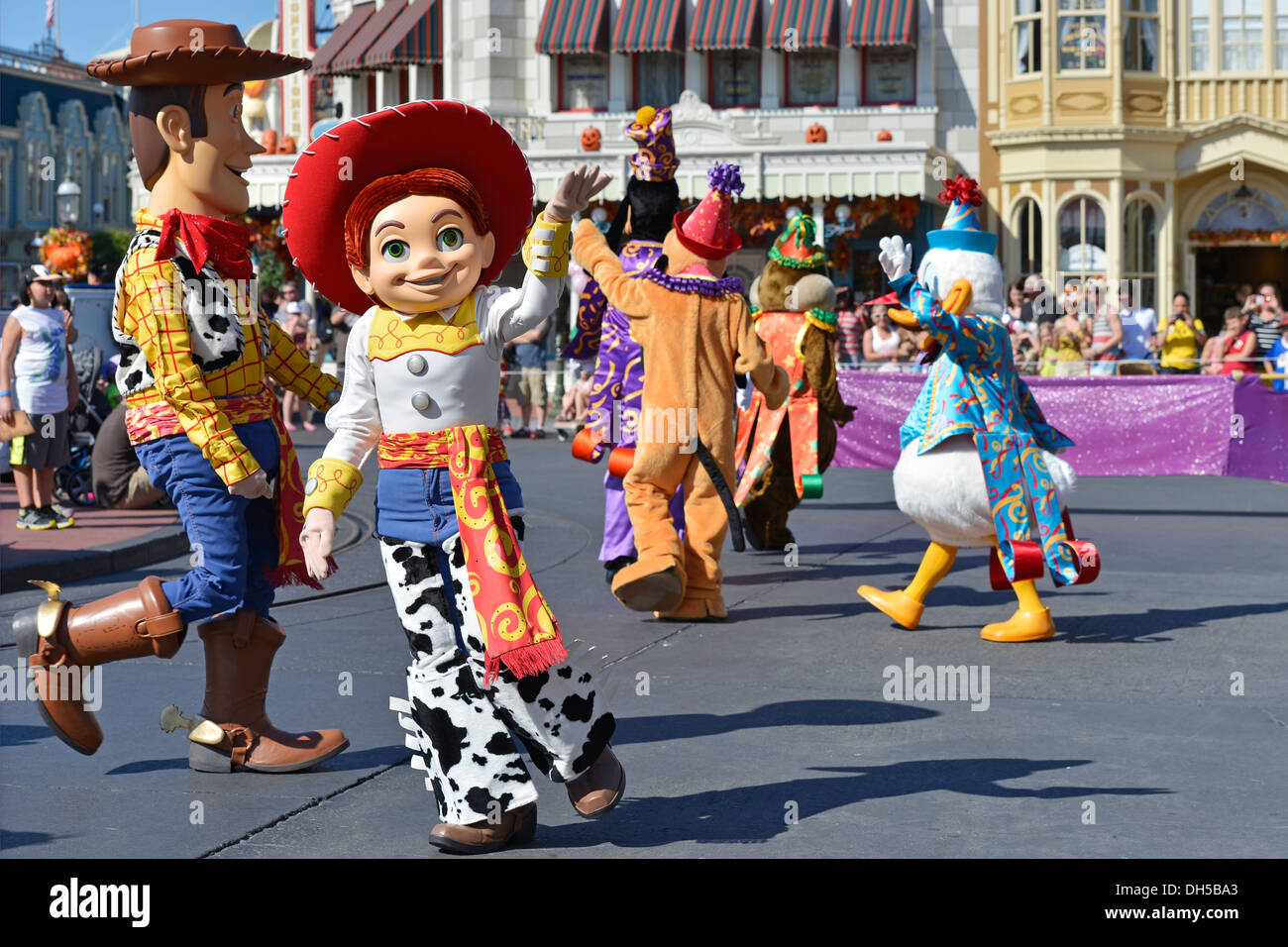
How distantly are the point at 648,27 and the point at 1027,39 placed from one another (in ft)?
18.8

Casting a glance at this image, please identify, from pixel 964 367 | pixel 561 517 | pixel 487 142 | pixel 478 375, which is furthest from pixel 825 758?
pixel 561 517

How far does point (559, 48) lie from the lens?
89.7 feet

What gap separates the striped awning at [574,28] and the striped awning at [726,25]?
1487 millimetres

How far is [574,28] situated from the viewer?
27.4 meters

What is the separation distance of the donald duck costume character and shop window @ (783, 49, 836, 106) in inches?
820

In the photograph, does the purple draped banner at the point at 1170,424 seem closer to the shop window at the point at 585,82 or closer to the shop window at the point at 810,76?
the shop window at the point at 810,76

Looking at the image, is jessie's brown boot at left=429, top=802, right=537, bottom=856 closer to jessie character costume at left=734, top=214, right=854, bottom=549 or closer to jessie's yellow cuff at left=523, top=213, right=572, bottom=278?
jessie's yellow cuff at left=523, top=213, right=572, bottom=278

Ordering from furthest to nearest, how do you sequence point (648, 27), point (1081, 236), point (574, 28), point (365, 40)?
point (365, 40)
point (574, 28)
point (648, 27)
point (1081, 236)

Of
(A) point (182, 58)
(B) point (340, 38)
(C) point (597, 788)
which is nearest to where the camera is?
(C) point (597, 788)

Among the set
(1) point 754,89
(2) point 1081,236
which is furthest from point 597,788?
(1) point 754,89

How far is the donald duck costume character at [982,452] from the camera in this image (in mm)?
6680

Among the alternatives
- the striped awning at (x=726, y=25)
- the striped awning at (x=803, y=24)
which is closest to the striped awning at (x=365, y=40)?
the striped awning at (x=726, y=25)

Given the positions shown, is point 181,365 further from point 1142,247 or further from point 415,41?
point 415,41

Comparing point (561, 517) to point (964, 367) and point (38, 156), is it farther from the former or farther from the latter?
point (38, 156)
